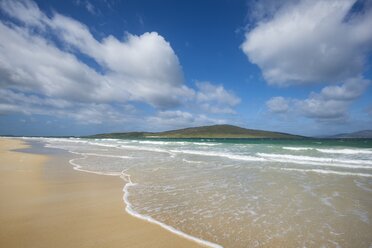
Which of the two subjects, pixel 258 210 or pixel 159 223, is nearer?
pixel 159 223

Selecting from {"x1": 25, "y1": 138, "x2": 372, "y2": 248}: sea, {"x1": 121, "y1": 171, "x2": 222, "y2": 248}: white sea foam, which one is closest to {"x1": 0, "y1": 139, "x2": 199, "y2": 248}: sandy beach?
{"x1": 121, "y1": 171, "x2": 222, "y2": 248}: white sea foam

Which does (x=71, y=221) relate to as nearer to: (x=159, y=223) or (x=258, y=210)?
(x=159, y=223)

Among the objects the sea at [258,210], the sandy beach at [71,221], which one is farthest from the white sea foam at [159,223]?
the sandy beach at [71,221]

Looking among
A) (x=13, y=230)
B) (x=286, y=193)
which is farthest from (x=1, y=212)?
(x=286, y=193)

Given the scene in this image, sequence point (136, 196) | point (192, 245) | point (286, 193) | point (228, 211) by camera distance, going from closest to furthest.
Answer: point (192, 245)
point (228, 211)
point (136, 196)
point (286, 193)

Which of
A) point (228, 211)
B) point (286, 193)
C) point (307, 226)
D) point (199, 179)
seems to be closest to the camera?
point (307, 226)

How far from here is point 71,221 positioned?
4.38 meters

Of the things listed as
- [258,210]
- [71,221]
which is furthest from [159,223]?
[258,210]

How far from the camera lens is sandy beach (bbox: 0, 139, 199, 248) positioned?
3545 millimetres

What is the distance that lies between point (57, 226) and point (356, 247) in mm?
5544

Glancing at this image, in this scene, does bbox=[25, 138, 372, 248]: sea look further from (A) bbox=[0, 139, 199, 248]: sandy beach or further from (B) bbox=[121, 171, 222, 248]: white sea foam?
(A) bbox=[0, 139, 199, 248]: sandy beach

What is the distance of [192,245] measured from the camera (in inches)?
139

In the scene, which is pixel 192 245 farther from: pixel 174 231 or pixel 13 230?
pixel 13 230

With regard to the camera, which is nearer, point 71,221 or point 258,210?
point 71,221
